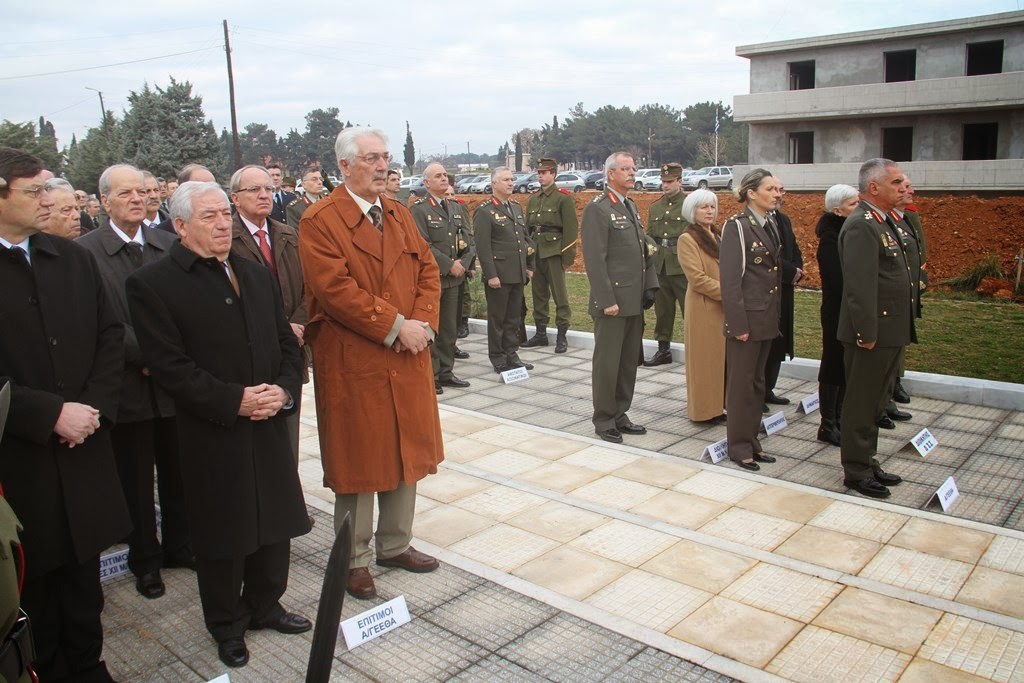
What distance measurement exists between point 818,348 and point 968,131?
1009 inches

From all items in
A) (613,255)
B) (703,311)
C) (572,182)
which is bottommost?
(703,311)

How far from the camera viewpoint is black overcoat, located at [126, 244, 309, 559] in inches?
129

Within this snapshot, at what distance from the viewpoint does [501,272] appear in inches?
360

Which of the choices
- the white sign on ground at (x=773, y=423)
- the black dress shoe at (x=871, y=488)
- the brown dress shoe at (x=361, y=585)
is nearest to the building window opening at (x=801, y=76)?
the white sign on ground at (x=773, y=423)

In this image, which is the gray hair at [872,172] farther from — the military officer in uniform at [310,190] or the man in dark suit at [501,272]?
the military officer in uniform at [310,190]

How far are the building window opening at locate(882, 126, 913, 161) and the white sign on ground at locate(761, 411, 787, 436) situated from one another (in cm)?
2847

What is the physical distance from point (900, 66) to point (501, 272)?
2918 centimetres

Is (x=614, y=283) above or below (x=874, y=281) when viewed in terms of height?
below

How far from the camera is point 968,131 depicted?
30.1 m

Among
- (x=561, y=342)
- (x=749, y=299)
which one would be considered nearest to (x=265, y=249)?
(x=749, y=299)

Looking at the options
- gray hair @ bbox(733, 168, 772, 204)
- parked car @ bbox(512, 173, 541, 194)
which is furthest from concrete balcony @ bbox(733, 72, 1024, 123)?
gray hair @ bbox(733, 168, 772, 204)

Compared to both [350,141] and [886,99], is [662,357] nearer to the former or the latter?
[350,141]

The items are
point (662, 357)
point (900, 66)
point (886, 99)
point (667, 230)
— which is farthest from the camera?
point (900, 66)

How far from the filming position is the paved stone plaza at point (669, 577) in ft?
11.4
